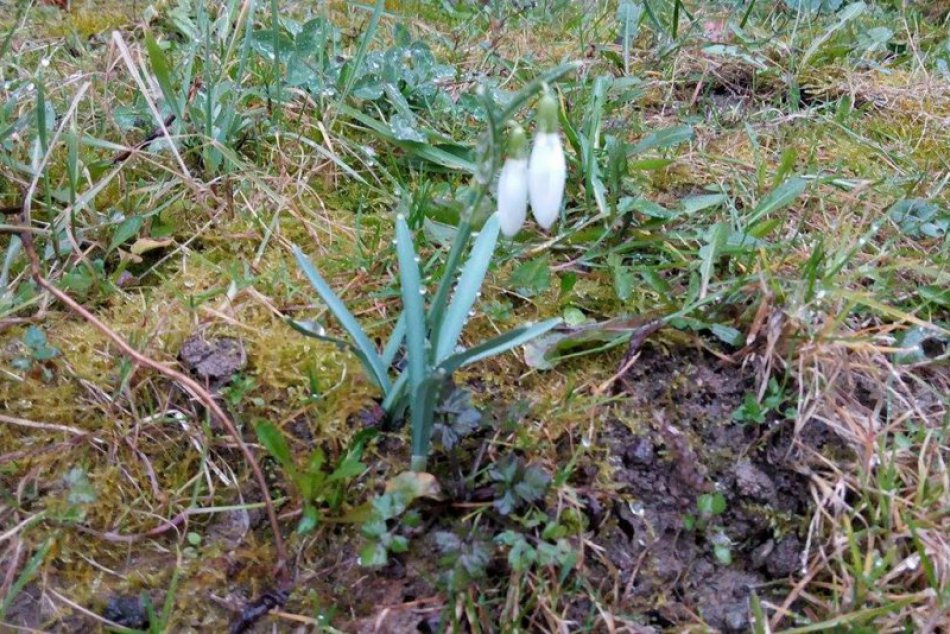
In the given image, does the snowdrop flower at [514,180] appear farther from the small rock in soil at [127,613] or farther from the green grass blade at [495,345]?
the small rock in soil at [127,613]

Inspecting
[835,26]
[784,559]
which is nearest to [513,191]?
[784,559]

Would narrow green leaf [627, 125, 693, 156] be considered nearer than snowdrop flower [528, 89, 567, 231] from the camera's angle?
No

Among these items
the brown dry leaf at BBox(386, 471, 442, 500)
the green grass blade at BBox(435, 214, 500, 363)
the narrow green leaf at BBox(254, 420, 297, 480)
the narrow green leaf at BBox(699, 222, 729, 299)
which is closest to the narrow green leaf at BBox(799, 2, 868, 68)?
the narrow green leaf at BBox(699, 222, 729, 299)

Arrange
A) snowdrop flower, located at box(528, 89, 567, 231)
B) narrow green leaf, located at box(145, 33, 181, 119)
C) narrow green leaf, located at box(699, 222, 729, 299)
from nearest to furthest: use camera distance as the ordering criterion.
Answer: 1. snowdrop flower, located at box(528, 89, 567, 231)
2. narrow green leaf, located at box(699, 222, 729, 299)
3. narrow green leaf, located at box(145, 33, 181, 119)

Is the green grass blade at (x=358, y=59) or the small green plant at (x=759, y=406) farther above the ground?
the green grass blade at (x=358, y=59)

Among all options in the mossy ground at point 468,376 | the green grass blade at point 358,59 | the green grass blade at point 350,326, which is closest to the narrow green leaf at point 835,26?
the mossy ground at point 468,376

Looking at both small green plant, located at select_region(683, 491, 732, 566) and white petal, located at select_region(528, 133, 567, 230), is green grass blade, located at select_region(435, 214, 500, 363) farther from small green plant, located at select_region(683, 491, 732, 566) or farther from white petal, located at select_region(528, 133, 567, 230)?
small green plant, located at select_region(683, 491, 732, 566)
